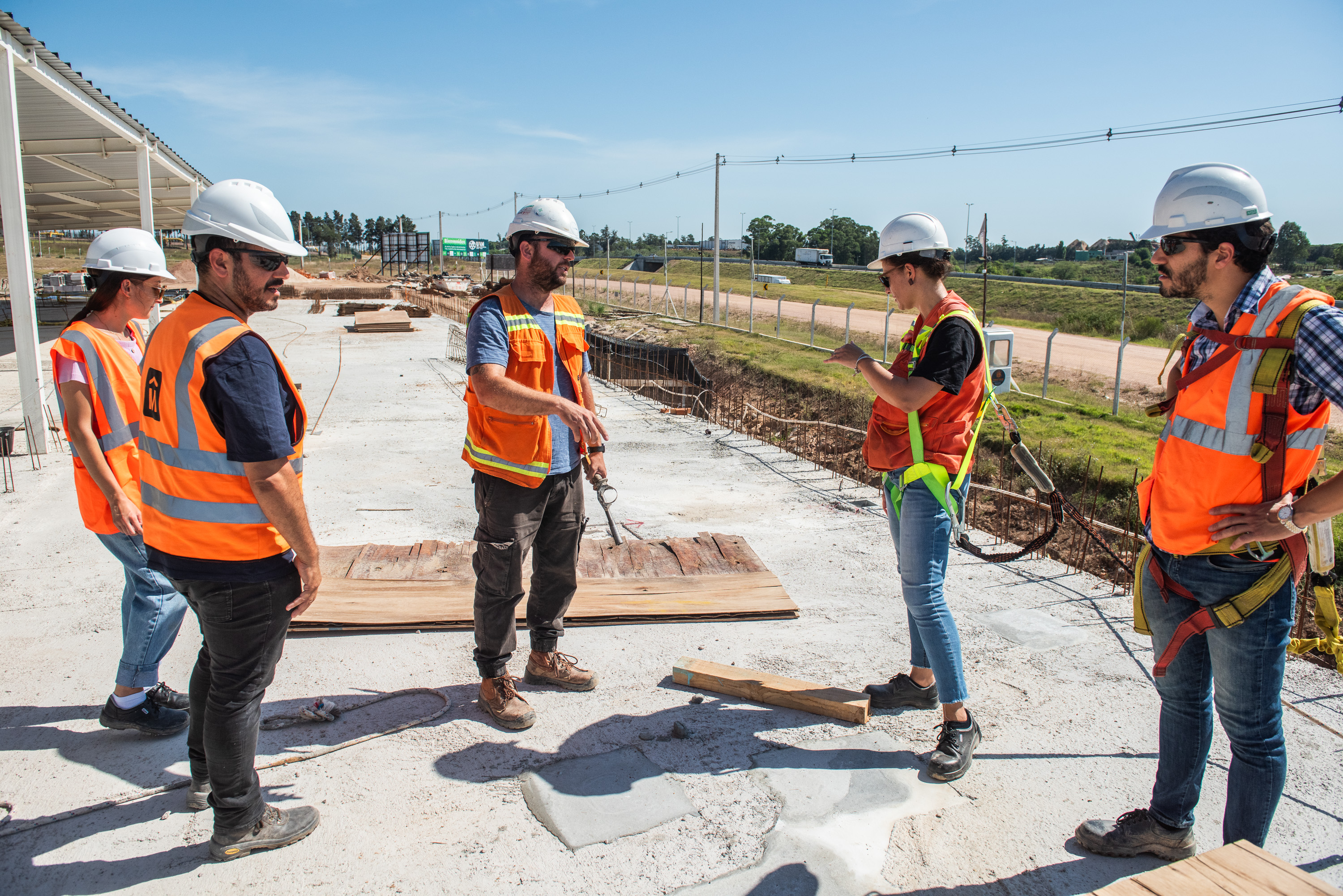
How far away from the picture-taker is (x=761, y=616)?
4430 millimetres

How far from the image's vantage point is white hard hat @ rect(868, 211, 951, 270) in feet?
9.95

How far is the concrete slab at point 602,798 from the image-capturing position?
8.93 feet

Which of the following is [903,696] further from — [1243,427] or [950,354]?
[1243,427]

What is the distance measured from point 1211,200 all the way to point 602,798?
2612mm

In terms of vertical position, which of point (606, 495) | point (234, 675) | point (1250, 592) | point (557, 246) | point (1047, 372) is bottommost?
point (606, 495)

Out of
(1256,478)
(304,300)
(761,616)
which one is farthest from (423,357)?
(304,300)

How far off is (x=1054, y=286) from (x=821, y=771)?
3801cm

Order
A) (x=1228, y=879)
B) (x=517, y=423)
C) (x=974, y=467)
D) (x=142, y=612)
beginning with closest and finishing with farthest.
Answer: (x=1228, y=879)
(x=142, y=612)
(x=517, y=423)
(x=974, y=467)

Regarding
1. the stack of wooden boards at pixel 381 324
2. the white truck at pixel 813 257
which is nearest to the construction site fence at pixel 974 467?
the stack of wooden boards at pixel 381 324

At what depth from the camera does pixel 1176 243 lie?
89.0 inches

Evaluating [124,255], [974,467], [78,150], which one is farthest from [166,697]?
[78,150]

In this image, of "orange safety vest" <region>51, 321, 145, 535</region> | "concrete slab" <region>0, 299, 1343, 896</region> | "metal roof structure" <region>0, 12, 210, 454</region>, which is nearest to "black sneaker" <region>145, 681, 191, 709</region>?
"concrete slab" <region>0, 299, 1343, 896</region>

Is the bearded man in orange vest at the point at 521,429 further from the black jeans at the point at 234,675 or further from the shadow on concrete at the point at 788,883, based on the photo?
the shadow on concrete at the point at 788,883

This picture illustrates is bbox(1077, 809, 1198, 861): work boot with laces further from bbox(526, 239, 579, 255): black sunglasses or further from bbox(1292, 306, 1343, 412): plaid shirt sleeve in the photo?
bbox(526, 239, 579, 255): black sunglasses
